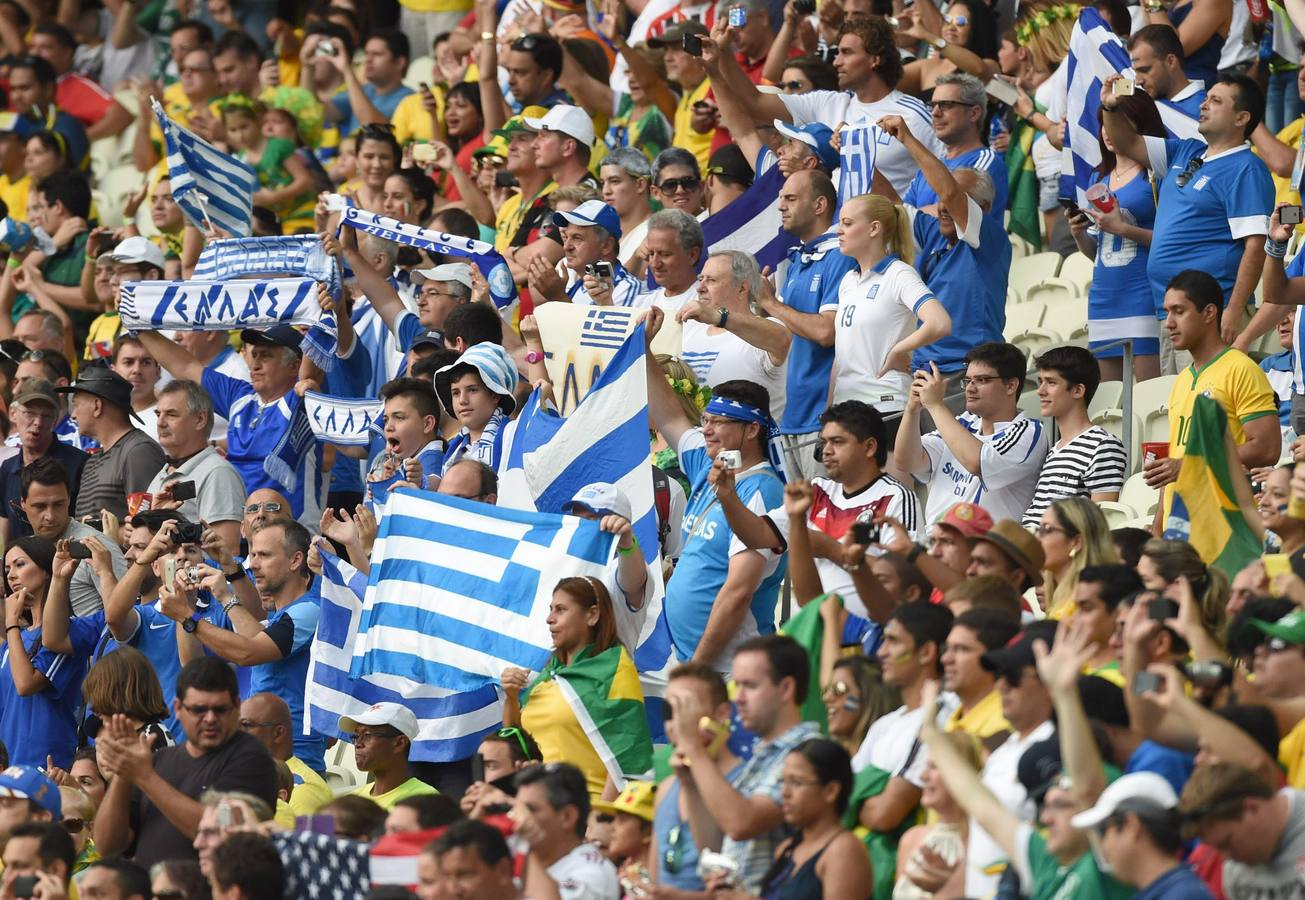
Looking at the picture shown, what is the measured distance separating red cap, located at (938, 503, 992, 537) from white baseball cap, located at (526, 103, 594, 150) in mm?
4881

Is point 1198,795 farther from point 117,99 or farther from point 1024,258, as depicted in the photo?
point 117,99

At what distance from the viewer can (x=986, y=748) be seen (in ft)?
22.0

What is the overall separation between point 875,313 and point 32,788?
12.7ft

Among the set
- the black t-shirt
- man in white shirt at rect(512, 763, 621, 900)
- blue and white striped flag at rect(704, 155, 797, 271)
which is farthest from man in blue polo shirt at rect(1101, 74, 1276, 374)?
the black t-shirt

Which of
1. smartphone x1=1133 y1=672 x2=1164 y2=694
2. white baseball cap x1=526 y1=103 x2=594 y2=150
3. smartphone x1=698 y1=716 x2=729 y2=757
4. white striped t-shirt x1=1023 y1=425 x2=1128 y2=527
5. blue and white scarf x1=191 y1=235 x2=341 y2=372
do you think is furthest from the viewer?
white baseball cap x1=526 y1=103 x2=594 y2=150

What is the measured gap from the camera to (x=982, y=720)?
22.6 ft

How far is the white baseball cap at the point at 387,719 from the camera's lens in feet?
29.1

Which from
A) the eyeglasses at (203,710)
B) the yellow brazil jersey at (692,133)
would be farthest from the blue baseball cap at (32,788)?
the yellow brazil jersey at (692,133)

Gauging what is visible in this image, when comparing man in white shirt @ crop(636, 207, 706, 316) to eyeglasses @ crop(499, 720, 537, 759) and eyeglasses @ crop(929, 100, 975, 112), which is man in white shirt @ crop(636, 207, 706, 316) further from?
eyeglasses @ crop(499, 720, 537, 759)

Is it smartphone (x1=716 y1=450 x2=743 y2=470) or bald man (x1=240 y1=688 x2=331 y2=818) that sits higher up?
smartphone (x1=716 y1=450 x2=743 y2=470)

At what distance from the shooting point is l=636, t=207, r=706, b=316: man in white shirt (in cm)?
1063

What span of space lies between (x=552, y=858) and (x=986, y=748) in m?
1.32

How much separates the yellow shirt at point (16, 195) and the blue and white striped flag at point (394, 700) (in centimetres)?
756

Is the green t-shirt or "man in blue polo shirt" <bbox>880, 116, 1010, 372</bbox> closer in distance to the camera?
the green t-shirt
